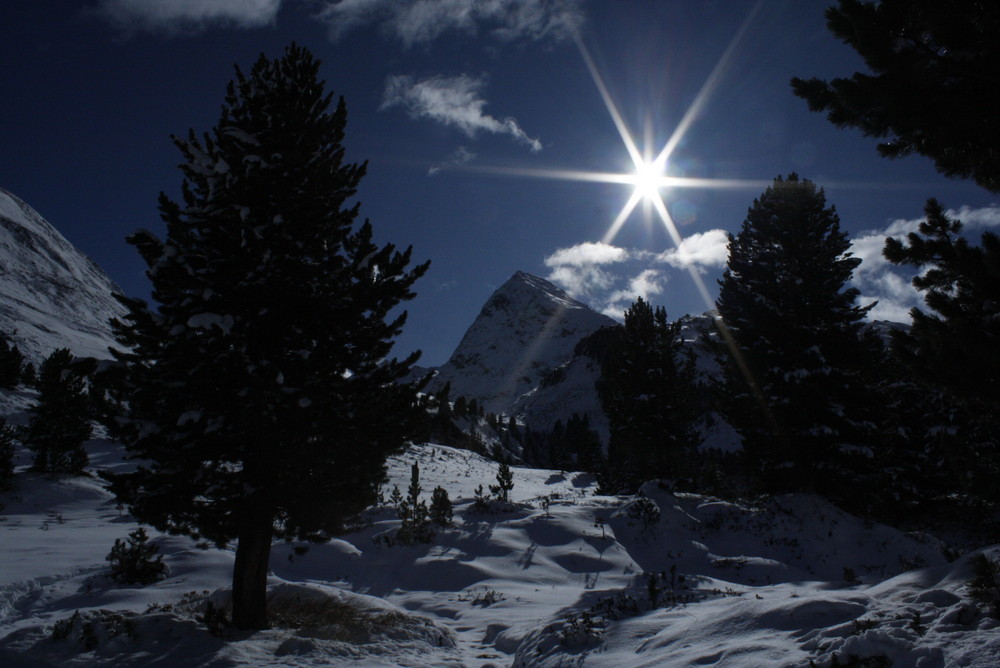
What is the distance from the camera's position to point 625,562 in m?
13.5

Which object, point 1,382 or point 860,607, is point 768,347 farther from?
point 1,382

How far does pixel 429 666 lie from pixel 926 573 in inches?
241

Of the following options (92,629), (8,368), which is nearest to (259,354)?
(92,629)

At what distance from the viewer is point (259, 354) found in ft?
24.1

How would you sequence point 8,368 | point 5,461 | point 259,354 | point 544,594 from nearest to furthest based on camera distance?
point 259,354 < point 544,594 < point 5,461 < point 8,368

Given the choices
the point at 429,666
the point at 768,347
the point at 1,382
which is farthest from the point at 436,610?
the point at 1,382

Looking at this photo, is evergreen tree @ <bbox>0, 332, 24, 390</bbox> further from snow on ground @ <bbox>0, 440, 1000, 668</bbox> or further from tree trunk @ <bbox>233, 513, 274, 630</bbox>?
tree trunk @ <bbox>233, 513, 274, 630</bbox>

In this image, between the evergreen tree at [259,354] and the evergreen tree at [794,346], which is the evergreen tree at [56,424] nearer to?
the evergreen tree at [259,354]

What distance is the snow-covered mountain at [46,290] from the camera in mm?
66062

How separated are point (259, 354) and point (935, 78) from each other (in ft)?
27.2

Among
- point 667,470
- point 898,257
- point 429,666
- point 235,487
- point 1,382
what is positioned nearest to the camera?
point 898,257

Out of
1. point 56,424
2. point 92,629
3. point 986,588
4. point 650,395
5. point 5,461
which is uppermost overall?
point 650,395

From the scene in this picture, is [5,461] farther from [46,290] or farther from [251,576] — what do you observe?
[46,290]

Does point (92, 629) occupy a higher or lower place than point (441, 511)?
lower
